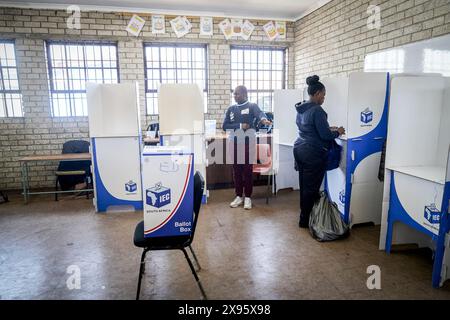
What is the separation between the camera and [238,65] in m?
6.08

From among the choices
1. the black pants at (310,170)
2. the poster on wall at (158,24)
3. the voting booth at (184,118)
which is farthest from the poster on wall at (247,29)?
the black pants at (310,170)

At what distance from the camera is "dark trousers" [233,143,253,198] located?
405 cm

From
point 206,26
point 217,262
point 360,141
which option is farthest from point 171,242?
point 206,26

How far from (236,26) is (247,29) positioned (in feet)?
0.74

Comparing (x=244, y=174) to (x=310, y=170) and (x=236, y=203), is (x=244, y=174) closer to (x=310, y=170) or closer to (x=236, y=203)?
(x=236, y=203)

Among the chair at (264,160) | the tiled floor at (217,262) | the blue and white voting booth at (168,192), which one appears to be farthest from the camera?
the chair at (264,160)

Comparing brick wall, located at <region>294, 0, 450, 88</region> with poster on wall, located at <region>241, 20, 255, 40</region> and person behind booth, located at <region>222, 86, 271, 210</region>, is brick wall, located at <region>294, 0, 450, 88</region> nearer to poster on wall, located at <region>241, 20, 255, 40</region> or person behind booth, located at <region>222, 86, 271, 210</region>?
poster on wall, located at <region>241, 20, 255, 40</region>

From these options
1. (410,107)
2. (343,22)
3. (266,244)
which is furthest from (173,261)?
(343,22)

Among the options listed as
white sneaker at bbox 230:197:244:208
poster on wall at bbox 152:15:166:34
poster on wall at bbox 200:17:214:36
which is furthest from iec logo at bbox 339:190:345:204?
poster on wall at bbox 152:15:166:34

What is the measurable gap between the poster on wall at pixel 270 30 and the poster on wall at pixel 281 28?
62 mm

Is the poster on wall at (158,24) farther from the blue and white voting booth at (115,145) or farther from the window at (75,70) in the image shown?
the blue and white voting booth at (115,145)

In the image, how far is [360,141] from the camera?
326cm

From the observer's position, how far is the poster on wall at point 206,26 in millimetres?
5652
